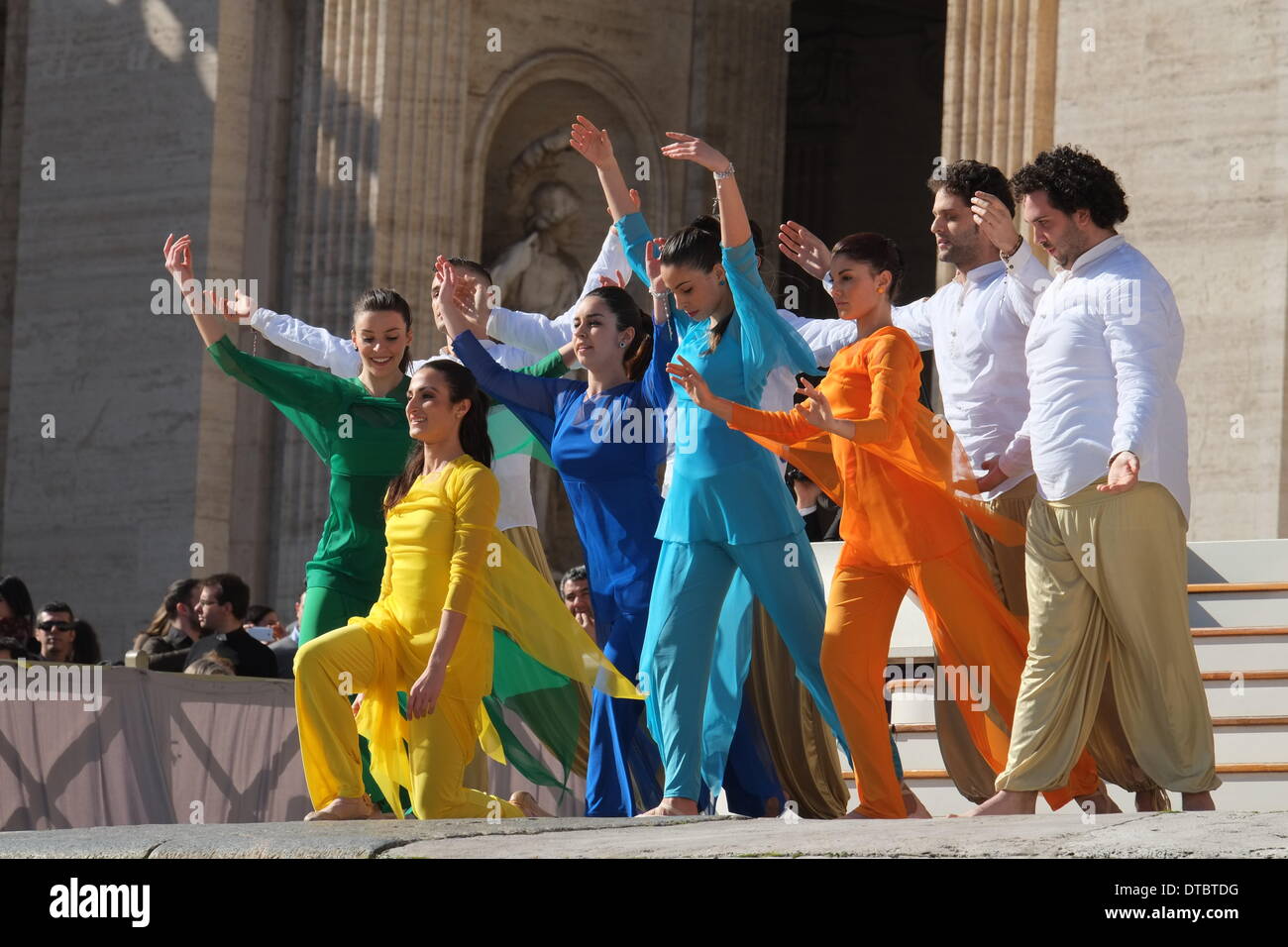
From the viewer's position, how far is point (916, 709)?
11.0 m

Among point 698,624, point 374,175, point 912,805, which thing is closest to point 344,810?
point 698,624

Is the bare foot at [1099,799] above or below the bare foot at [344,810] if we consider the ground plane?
above

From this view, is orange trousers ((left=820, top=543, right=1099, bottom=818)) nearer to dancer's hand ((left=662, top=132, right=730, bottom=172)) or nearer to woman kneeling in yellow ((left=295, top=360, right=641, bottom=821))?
woman kneeling in yellow ((left=295, top=360, right=641, bottom=821))

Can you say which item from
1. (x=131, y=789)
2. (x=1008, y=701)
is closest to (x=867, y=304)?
(x=1008, y=701)

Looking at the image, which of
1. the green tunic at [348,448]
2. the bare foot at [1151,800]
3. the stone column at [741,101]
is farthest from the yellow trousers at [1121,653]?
the stone column at [741,101]

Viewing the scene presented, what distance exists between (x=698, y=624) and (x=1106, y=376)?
1.68 meters

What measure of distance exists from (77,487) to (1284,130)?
9.93m

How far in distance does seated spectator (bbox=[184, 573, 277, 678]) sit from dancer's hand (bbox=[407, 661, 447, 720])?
4343mm

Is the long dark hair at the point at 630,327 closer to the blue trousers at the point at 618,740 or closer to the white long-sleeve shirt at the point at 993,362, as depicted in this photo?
the blue trousers at the point at 618,740

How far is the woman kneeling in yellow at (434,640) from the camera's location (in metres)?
8.24

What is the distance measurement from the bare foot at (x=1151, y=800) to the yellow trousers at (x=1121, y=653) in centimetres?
25

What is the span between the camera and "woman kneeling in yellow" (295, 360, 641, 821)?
8.24m

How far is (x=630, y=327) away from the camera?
9.07 m

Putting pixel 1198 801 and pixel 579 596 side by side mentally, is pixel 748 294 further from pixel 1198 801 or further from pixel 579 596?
pixel 579 596
